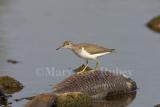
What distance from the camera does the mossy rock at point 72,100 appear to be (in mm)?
17875

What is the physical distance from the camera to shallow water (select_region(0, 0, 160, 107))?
20250mm

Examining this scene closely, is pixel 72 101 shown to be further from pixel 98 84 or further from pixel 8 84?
pixel 8 84

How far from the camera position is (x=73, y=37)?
2431 cm

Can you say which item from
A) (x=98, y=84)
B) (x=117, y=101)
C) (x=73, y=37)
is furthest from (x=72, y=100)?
(x=73, y=37)

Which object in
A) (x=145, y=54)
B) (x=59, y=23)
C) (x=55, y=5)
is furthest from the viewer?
(x=55, y=5)

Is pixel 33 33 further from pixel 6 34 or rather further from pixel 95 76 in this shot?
pixel 95 76

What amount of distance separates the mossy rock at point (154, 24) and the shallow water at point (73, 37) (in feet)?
0.86

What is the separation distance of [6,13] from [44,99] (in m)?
10.0

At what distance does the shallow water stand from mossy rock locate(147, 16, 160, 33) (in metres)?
0.26

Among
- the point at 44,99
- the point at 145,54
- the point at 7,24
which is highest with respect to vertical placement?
the point at 7,24

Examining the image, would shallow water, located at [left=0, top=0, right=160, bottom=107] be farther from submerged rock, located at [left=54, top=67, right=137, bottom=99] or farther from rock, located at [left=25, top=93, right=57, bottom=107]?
rock, located at [left=25, top=93, right=57, bottom=107]

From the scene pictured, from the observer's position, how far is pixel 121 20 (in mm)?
27141

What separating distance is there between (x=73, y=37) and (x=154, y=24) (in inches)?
127

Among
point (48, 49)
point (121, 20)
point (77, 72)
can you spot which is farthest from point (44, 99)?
point (121, 20)
